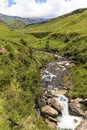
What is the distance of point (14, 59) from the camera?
71312mm

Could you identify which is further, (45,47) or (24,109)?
(45,47)

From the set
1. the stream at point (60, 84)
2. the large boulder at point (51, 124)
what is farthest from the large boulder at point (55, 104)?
the large boulder at point (51, 124)

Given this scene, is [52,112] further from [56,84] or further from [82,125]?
[56,84]

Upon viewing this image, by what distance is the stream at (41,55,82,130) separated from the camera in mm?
64169

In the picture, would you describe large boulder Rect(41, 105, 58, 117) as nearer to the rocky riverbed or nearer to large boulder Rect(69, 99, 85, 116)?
the rocky riverbed

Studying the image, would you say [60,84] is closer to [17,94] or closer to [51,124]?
[51,124]

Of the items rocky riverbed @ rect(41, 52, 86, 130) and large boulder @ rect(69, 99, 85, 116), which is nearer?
rocky riverbed @ rect(41, 52, 86, 130)

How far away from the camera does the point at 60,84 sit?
295 ft

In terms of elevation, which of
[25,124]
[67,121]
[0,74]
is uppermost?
[0,74]

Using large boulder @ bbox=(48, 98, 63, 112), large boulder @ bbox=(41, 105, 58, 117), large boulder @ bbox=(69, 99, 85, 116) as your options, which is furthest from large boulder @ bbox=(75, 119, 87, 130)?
large boulder @ bbox=(48, 98, 63, 112)

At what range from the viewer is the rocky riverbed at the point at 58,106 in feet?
209

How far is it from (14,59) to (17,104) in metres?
17.1

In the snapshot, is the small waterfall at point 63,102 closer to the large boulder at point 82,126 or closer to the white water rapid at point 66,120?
the white water rapid at point 66,120

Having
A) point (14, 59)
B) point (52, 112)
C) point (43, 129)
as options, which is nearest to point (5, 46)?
point (14, 59)
